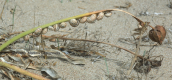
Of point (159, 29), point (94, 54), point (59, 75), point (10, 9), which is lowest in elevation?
point (59, 75)

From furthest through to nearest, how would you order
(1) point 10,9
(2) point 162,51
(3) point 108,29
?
(1) point 10,9 → (3) point 108,29 → (2) point 162,51

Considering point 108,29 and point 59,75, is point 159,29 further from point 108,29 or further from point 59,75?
point 108,29

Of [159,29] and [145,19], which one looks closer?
[159,29]

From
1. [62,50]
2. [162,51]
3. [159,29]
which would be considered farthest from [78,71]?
[162,51]

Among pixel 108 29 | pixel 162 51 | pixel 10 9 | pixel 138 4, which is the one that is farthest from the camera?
pixel 138 4

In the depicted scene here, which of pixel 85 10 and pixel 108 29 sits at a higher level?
pixel 85 10

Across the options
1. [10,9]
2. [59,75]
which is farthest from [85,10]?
[59,75]

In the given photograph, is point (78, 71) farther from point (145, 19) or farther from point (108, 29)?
point (145, 19)
